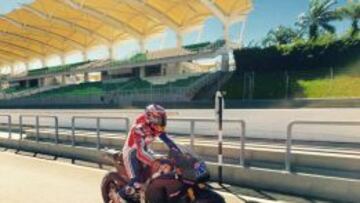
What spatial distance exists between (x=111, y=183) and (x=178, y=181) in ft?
6.22

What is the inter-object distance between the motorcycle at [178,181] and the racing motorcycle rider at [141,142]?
0.13 metres

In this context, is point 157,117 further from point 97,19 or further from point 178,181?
point 97,19

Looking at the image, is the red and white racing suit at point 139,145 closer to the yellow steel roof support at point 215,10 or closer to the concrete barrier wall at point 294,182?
the concrete barrier wall at point 294,182

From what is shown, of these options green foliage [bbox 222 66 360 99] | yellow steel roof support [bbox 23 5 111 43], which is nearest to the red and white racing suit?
green foliage [bbox 222 66 360 99]

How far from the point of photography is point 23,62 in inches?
3957

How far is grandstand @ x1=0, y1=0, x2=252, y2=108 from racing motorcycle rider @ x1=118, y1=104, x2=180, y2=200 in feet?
123

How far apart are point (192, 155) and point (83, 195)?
4.04 meters

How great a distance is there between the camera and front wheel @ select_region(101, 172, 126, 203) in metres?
6.94

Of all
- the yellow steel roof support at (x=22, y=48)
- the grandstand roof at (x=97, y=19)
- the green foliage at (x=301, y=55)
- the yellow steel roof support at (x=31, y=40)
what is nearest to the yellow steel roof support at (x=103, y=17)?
the grandstand roof at (x=97, y=19)

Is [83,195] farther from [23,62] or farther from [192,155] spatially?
[23,62]

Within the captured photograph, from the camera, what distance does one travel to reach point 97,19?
66.5 m

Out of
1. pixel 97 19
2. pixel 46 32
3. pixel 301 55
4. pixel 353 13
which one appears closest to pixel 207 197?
pixel 301 55

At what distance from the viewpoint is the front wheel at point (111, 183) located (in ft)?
22.8

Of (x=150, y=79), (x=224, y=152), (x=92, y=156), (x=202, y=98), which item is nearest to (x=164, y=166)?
(x=224, y=152)
